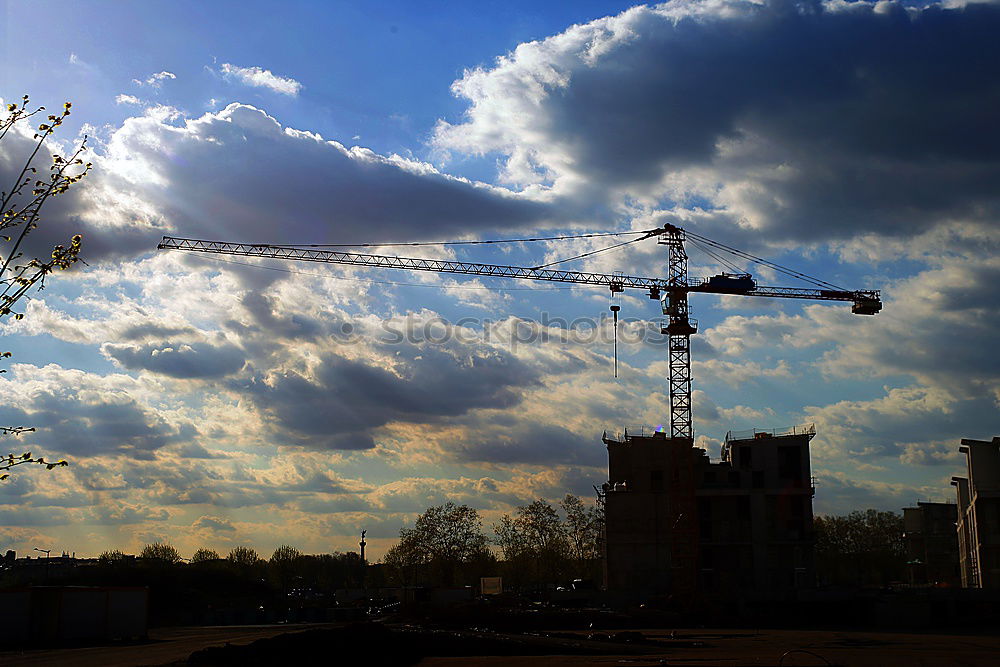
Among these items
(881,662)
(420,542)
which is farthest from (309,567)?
(881,662)

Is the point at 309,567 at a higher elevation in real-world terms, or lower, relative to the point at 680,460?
lower

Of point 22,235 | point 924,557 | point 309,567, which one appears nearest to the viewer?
point 22,235

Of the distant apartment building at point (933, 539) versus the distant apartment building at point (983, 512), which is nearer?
the distant apartment building at point (983, 512)

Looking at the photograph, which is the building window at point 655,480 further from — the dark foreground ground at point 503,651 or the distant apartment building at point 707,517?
the dark foreground ground at point 503,651

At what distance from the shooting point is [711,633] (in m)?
61.3

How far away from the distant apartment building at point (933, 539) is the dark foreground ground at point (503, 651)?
8048 centimetres

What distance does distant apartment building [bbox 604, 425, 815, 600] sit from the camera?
94.0 metres

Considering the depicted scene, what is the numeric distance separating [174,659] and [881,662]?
30287 millimetres

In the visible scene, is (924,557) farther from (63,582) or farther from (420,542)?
(63,582)

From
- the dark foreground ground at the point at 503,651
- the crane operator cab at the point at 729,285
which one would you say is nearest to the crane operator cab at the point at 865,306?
the crane operator cab at the point at 729,285

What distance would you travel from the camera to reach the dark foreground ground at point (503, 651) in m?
37.9

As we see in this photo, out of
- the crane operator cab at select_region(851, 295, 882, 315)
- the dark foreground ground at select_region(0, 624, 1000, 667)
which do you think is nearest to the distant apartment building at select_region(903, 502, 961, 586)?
the crane operator cab at select_region(851, 295, 882, 315)

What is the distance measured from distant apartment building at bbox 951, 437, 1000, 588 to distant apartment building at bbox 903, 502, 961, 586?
113ft

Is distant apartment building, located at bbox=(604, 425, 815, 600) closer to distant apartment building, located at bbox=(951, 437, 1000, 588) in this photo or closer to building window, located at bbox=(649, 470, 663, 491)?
building window, located at bbox=(649, 470, 663, 491)
